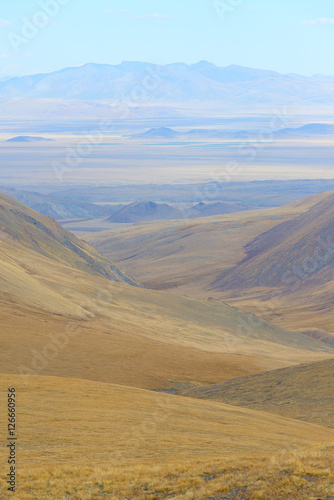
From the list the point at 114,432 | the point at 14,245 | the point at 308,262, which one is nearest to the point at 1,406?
the point at 114,432

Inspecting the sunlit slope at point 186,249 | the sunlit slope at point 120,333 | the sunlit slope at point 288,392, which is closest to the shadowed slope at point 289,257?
the sunlit slope at point 186,249

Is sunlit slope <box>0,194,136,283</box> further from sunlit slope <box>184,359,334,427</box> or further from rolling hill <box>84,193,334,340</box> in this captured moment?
sunlit slope <box>184,359,334,427</box>

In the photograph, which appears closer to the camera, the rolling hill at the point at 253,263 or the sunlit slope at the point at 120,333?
the sunlit slope at the point at 120,333

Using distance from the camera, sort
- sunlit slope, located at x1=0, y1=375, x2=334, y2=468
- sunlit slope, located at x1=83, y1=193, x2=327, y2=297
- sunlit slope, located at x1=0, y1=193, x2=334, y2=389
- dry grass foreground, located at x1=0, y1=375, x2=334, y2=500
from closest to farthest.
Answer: dry grass foreground, located at x1=0, y1=375, x2=334, y2=500, sunlit slope, located at x1=0, y1=375, x2=334, y2=468, sunlit slope, located at x1=0, y1=193, x2=334, y2=389, sunlit slope, located at x1=83, y1=193, x2=327, y2=297

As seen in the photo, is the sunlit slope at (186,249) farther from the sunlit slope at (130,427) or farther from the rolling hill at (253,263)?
the sunlit slope at (130,427)

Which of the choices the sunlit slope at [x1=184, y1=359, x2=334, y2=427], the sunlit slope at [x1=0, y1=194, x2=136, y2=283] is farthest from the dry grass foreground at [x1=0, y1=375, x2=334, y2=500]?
the sunlit slope at [x1=0, y1=194, x2=136, y2=283]

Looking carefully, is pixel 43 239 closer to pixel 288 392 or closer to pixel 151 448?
pixel 288 392

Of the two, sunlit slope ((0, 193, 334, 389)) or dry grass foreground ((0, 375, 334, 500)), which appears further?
sunlit slope ((0, 193, 334, 389))
